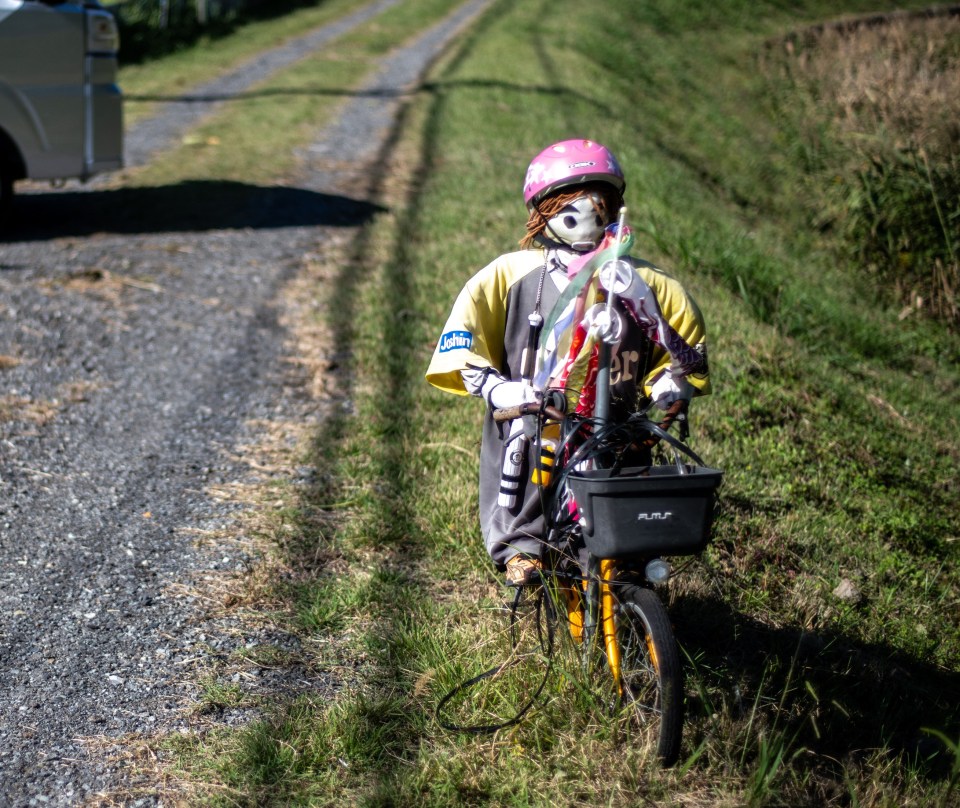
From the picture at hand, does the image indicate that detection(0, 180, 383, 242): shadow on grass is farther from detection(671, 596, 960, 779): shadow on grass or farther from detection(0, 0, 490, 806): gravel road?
detection(671, 596, 960, 779): shadow on grass

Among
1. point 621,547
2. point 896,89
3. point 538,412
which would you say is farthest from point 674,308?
point 896,89

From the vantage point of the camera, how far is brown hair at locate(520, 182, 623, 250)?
309 centimetres

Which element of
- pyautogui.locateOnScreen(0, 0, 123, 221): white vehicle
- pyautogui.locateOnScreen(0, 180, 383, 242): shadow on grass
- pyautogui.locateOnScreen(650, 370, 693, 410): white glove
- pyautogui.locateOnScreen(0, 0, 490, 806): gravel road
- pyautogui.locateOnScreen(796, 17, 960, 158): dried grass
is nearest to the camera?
pyautogui.locateOnScreen(650, 370, 693, 410): white glove

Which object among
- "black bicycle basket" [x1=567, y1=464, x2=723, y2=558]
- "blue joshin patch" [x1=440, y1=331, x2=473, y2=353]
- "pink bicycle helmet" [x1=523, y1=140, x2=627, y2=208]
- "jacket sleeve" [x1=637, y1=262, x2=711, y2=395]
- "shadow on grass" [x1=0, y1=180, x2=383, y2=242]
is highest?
"pink bicycle helmet" [x1=523, y1=140, x2=627, y2=208]

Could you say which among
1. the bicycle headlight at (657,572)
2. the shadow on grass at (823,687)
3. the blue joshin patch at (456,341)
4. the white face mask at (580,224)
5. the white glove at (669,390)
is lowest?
the shadow on grass at (823,687)

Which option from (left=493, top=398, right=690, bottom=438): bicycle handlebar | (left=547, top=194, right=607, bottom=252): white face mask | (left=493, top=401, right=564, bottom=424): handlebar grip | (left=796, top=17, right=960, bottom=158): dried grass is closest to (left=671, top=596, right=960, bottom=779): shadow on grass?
(left=493, top=398, right=690, bottom=438): bicycle handlebar

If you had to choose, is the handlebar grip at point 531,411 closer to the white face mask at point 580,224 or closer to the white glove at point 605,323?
the white glove at point 605,323

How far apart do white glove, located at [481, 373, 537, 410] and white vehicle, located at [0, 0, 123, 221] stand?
5.47m

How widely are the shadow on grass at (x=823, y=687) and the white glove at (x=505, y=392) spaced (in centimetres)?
88

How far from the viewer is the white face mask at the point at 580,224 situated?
3092mm

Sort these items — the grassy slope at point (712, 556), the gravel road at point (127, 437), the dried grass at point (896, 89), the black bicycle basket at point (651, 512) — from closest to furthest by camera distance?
the black bicycle basket at point (651, 512) → the grassy slope at point (712, 556) → the gravel road at point (127, 437) → the dried grass at point (896, 89)

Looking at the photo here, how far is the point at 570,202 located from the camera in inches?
122

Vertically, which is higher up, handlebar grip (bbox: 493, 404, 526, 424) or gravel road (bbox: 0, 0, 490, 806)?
handlebar grip (bbox: 493, 404, 526, 424)

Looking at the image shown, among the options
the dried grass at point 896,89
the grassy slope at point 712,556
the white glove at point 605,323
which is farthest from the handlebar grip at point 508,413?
the dried grass at point 896,89
